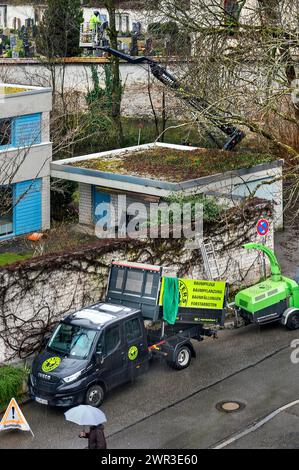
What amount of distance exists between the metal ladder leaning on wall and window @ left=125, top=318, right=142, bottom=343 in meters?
5.57

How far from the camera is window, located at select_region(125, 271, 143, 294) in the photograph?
864 inches

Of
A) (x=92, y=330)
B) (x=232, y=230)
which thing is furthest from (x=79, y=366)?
(x=232, y=230)

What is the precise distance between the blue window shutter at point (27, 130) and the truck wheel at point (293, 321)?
524 inches

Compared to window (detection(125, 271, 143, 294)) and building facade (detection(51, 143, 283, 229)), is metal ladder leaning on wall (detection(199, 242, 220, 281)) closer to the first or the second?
building facade (detection(51, 143, 283, 229))

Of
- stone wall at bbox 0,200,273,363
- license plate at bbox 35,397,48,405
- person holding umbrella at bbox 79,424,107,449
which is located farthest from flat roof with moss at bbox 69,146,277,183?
person holding umbrella at bbox 79,424,107,449

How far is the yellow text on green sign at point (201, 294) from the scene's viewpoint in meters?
21.8

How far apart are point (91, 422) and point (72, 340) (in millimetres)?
4288

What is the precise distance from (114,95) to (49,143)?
38.7ft

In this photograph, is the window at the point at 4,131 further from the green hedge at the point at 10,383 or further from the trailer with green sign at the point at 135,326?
the green hedge at the point at 10,383

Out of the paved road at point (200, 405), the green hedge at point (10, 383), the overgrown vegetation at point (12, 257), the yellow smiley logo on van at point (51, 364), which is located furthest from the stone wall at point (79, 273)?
the overgrown vegetation at point (12, 257)

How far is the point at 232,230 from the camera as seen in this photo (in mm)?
26781

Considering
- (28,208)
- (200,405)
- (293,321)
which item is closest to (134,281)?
(200,405)

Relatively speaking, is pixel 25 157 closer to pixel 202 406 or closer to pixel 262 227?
pixel 262 227
